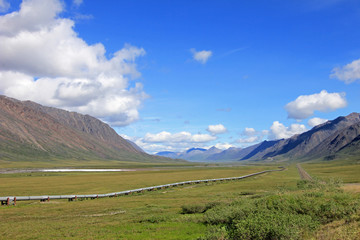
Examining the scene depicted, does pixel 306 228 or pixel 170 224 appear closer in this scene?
pixel 306 228

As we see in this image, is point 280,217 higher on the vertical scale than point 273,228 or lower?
higher

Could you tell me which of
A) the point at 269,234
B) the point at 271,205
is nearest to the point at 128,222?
the point at 271,205

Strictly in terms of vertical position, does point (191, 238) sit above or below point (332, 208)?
below

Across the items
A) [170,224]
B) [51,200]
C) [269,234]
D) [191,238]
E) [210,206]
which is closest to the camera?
[269,234]

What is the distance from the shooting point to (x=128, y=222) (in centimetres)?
2677

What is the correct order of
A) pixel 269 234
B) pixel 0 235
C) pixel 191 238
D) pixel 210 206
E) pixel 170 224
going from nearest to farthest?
pixel 269 234, pixel 191 238, pixel 0 235, pixel 170 224, pixel 210 206

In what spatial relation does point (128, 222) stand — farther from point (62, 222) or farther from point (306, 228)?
point (306, 228)

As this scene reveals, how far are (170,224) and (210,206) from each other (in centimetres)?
768

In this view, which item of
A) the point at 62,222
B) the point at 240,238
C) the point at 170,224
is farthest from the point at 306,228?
Answer: the point at 62,222

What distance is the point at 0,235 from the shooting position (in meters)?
22.6

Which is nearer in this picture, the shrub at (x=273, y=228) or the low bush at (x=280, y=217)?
the shrub at (x=273, y=228)

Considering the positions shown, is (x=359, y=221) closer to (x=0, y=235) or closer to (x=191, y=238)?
(x=191, y=238)

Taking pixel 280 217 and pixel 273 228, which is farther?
pixel 280 217

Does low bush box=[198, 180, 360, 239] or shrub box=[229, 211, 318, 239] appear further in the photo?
low bush box=[198, 180, 360, 239]
